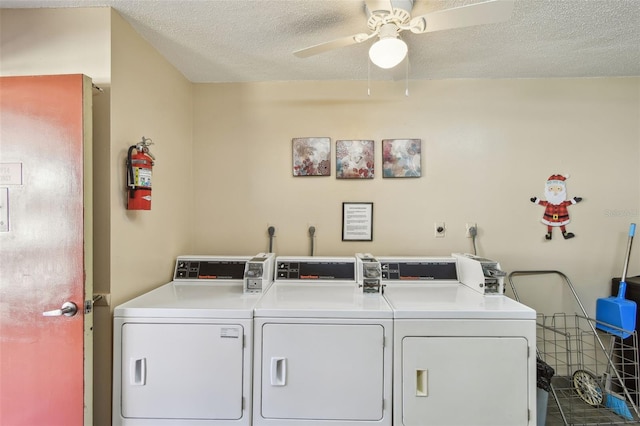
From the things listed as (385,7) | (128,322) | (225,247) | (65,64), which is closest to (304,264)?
(225,247)

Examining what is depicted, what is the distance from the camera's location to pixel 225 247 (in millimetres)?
2635

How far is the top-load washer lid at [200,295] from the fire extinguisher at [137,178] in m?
0.59

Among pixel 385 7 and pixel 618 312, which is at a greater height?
pixel 385 7

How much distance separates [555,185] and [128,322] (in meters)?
3.35

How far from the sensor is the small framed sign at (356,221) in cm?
259

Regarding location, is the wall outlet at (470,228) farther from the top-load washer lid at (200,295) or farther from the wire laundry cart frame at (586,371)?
the top-load washer lid at (200,295)

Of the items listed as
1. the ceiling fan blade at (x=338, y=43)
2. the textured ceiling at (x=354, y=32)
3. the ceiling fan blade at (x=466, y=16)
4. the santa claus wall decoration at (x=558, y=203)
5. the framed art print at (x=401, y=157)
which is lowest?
the santa claus wall decoration at (x=558, y=203)

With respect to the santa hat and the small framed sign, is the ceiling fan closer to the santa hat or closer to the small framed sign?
the small framed sign

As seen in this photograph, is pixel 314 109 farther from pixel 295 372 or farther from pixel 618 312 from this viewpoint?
pixel 618 312

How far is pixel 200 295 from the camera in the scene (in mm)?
1890

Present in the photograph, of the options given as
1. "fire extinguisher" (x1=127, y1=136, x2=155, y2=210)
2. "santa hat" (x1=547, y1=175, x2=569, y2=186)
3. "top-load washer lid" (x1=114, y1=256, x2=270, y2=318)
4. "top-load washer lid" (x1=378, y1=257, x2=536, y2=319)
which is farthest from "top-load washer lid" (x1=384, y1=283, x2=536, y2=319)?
"fire extinguisher" (x1=127, y1=136, x2=155, y2=210)

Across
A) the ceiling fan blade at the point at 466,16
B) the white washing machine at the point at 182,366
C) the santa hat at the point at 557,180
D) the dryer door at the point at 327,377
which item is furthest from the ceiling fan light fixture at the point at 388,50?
the santa hat at the point at 557,180

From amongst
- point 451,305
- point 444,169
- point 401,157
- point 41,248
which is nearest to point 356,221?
point 401,157

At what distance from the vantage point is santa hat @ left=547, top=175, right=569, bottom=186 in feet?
8.18
